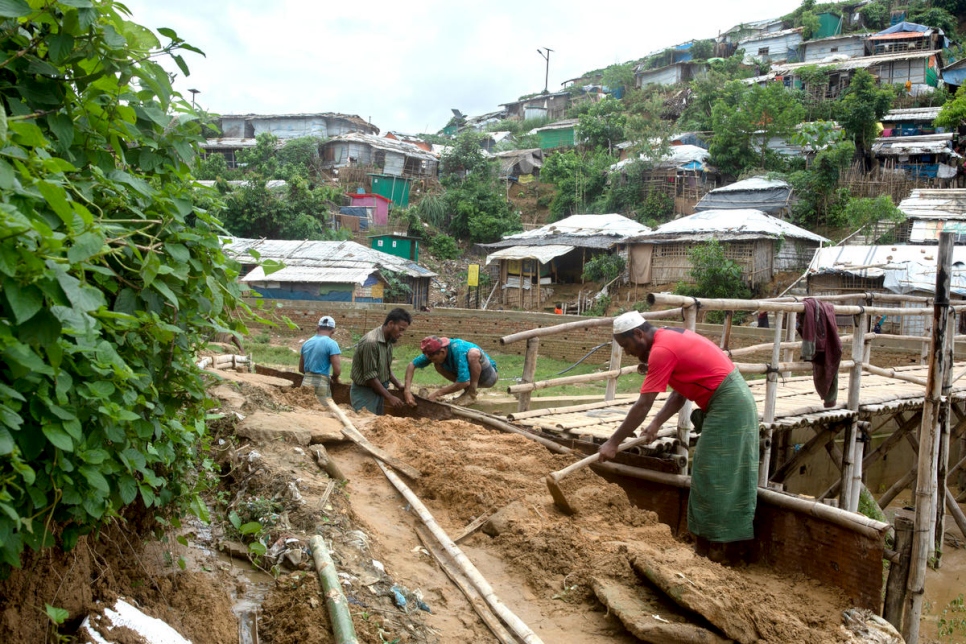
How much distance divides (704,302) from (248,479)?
3137 mm

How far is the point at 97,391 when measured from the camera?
5.87ft

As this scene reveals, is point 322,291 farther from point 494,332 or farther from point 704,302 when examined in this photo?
point 704,302

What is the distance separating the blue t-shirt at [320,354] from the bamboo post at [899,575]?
572cm

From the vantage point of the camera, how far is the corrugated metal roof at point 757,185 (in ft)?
91.4

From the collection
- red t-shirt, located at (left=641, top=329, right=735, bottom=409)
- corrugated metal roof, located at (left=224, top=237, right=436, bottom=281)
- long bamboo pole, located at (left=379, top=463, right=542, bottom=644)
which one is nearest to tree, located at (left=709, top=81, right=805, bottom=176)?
corrugated metal roof, located at (left=224, top=237, right=436, bottom=281)

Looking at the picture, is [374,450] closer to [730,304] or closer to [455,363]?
[455,363]

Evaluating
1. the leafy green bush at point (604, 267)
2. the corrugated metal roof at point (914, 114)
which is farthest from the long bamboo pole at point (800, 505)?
the corrugated metal roof at point (914, 114)

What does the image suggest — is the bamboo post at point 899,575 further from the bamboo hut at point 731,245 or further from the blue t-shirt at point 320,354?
the bamboo hut at point 731,245

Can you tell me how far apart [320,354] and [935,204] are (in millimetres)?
23334

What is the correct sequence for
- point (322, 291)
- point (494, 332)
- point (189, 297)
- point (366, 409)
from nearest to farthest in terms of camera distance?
point (189, 297)
point (366, 409)
point (494, 332)
point (322, 291)

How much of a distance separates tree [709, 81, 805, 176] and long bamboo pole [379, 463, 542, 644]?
29.1 metres

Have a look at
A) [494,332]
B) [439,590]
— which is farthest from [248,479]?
[494,332]

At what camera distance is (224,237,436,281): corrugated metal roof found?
87.6 feet

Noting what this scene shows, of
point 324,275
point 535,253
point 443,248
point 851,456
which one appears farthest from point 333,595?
point 443,248
